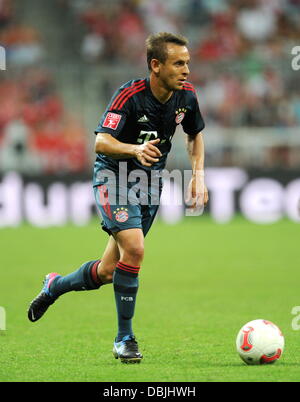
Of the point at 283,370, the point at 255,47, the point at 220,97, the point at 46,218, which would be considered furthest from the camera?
the point at 255,47

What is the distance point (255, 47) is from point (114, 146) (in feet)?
50.2

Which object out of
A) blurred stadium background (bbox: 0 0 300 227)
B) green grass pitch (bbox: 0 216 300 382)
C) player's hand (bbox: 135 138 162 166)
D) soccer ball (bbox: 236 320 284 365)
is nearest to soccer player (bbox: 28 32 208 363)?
player's hand (bbox: 135 138 162 166)

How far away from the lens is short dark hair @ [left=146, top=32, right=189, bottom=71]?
581cm

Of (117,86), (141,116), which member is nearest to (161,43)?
(141,116)

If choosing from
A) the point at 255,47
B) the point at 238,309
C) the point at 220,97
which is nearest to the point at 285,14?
the point at 255,47

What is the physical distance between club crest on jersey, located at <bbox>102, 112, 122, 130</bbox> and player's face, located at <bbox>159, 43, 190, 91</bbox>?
1.42 ft

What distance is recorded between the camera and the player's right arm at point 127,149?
17.9 ft

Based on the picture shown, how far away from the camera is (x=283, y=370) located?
16.9 ft

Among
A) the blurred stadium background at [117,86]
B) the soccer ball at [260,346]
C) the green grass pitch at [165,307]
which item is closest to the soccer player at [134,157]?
the green grass pitch at [165,307]

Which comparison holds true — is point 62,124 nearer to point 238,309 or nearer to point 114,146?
point 238,309

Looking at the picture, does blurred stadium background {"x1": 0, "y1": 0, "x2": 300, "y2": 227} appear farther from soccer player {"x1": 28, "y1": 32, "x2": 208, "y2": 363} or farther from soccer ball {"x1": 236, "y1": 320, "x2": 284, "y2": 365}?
soccer ball {"x1": 236, "y1": 320, "x2": 284, "y2": 365}

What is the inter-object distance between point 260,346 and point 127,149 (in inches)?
60.4

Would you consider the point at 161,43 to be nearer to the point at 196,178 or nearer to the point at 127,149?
the point at 127,149

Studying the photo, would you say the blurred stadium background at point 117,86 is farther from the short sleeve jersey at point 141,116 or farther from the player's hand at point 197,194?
the player's hand at point 197,194
